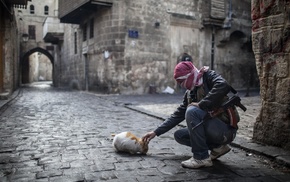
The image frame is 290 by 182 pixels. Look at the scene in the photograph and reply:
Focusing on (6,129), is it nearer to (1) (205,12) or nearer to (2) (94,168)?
(2) (94,168)

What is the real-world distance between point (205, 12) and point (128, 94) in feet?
25.0

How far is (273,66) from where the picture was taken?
4059 mm

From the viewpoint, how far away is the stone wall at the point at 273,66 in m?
3.85

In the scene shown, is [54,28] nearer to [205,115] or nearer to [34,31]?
[34,31]

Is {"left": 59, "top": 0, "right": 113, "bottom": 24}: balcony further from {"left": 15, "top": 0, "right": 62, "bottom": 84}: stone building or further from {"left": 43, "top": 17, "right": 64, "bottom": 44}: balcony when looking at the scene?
{"left": 15, "top": 0, "right": 62, "bottom": 84}: stone building

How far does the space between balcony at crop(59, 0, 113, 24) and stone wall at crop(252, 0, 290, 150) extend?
11960 mm

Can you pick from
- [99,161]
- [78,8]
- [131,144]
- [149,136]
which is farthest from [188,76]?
[78,8]

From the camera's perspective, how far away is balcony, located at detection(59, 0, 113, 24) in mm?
15336

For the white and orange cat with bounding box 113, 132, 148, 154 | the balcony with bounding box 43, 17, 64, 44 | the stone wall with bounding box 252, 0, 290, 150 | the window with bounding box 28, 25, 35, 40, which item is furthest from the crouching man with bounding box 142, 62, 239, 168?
the window with bounding box 28, 25, 35, 40

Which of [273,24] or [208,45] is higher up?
[208,45]

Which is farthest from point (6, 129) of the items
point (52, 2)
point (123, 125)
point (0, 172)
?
point (52, 2)

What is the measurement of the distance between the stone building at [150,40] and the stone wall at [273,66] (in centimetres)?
1145

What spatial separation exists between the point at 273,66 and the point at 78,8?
48.4ft

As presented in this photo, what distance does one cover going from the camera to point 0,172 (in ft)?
10.1
